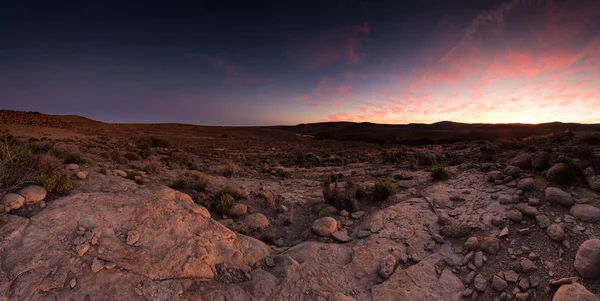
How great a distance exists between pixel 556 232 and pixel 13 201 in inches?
425

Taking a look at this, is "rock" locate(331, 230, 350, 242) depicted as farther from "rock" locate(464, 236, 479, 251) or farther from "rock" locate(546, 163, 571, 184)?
"rock" locate(546, 163, 571, 184)

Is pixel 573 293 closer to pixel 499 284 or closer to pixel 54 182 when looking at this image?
pixel 499 284

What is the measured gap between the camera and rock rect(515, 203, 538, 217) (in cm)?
600

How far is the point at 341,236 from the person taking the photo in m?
6.80

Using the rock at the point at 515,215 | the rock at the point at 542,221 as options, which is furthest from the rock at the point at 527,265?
the rock at the point at 515,215

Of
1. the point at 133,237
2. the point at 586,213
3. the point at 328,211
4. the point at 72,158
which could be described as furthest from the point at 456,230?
the point at 72,158

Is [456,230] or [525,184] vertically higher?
[525,184]

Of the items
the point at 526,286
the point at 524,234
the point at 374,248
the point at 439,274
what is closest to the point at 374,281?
the point at 374,248

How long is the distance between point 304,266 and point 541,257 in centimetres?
471

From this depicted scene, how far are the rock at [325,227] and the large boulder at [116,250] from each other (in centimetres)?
163

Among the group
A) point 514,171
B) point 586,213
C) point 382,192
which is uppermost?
point 514,171

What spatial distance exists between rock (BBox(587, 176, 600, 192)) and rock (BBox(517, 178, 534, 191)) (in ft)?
3.60

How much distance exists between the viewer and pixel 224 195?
8.54 meters

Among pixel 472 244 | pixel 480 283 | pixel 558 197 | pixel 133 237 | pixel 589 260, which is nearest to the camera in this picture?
pixel 589 260
